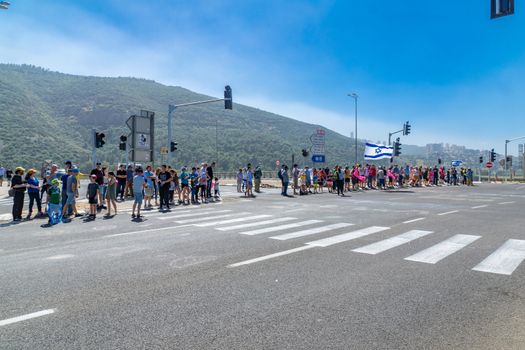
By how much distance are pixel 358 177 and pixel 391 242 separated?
19900 millimetres

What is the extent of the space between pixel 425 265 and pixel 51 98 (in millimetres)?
151331

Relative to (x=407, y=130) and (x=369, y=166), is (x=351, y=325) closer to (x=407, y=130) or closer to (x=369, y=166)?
(x=369, y=166)

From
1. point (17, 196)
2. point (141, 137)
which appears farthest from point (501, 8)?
point (141, 137)

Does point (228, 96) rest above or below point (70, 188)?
above

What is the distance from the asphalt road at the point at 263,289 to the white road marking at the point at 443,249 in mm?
36

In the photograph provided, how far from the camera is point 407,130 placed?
4075 cm

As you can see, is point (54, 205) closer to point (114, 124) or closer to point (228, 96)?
A: point (228, 96)

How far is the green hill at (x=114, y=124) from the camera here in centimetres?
7731

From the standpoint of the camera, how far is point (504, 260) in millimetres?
6484

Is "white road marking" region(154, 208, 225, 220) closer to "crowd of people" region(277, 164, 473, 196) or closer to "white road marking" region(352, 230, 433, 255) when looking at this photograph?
"white road marking" region(352, 230, 433, 255)

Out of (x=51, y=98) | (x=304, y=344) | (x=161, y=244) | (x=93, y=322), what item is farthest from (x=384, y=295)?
(x=51, y=98)

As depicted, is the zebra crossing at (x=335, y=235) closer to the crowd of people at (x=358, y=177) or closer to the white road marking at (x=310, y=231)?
the white road marking at (x=310, y=231)

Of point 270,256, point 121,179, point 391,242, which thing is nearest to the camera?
point 270,256

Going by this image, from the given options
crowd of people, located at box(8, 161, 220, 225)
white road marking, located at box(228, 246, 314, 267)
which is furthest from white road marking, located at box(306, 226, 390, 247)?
crowd of people, located at box(8, 161, 220, 225)
